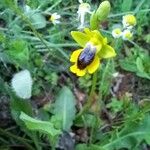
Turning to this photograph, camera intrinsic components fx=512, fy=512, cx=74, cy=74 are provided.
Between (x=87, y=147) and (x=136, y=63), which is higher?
(x=136, y=63)

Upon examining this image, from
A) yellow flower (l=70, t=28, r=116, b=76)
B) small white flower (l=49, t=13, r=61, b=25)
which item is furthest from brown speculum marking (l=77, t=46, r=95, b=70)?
small white flower (l=49, t=13, r=61, b=25)

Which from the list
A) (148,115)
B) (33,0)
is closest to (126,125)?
(148,115)

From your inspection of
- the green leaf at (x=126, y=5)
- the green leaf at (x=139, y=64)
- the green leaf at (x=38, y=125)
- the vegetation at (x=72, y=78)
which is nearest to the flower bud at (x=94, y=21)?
the vegetation at (x=72, y=78)

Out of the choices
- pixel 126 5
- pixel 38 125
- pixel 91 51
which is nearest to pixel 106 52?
pixel 91 51

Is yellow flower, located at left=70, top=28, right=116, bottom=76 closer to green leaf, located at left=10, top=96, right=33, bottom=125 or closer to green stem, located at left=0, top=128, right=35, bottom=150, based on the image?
green leaf, located at left=10, top=96, right=33, bottom=125

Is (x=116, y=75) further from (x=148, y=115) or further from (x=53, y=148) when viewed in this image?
(x=53, y=148)

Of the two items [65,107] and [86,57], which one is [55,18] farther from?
[86,57]
